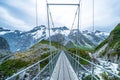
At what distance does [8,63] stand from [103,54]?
37887mm

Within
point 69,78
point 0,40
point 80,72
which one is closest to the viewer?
point 80,72

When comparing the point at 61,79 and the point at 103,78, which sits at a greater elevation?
the point at 61,79

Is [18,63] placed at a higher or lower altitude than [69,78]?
lower

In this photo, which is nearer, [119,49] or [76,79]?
[76,79]

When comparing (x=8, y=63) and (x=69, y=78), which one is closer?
(x=69, y=78)

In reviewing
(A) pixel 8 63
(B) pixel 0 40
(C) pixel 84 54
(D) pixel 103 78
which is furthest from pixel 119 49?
(B) pixel 0 40

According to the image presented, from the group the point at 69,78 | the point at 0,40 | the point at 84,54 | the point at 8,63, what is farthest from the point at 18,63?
the point at 0,40

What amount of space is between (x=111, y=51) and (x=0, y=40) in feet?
322

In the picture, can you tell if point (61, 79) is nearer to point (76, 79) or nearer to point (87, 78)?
point (76, 79)

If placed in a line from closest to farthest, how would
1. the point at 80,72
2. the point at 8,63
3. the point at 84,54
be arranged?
1. the point at 80,72
2. the point at 8,63
3. the point at 84,54

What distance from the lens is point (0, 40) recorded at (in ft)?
512

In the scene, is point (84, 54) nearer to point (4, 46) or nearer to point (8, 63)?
point (8, 63)

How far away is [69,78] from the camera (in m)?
9.59

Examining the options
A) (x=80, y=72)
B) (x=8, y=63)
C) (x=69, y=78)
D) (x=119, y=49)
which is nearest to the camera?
(x=80, y=72)
